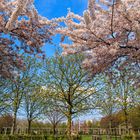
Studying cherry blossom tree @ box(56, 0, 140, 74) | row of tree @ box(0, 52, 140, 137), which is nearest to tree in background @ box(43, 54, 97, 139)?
row of tree @ box(0, 52, 140, 137)

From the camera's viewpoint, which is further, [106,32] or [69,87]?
[69,87]

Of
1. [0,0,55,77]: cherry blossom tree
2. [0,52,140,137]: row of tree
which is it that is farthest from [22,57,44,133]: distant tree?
[0,0,55,77]: cherry blossom tree

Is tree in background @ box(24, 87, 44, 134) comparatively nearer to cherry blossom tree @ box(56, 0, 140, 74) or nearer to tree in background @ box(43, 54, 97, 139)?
tree in background @ box(43, 54, 97, 139)

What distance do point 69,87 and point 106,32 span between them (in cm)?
1707

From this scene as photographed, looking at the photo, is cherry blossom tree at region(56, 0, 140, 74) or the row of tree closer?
cherry blossom tree at region(56, 0, 140, 74)

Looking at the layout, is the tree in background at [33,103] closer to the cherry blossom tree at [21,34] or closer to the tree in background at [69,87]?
the tree in background at [69,87]

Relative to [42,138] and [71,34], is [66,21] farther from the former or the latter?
[42,138]

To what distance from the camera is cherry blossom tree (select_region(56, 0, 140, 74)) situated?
6.02m

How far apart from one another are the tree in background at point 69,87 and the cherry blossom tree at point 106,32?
51.5ft

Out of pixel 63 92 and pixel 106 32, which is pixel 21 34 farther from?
pixel 63 92

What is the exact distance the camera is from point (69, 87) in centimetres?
2334

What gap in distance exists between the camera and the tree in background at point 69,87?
23.3 m

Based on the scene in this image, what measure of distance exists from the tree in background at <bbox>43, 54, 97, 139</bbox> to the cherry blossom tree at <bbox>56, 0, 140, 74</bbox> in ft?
51.5

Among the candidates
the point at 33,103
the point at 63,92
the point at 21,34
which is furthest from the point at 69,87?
the point at 21,34
